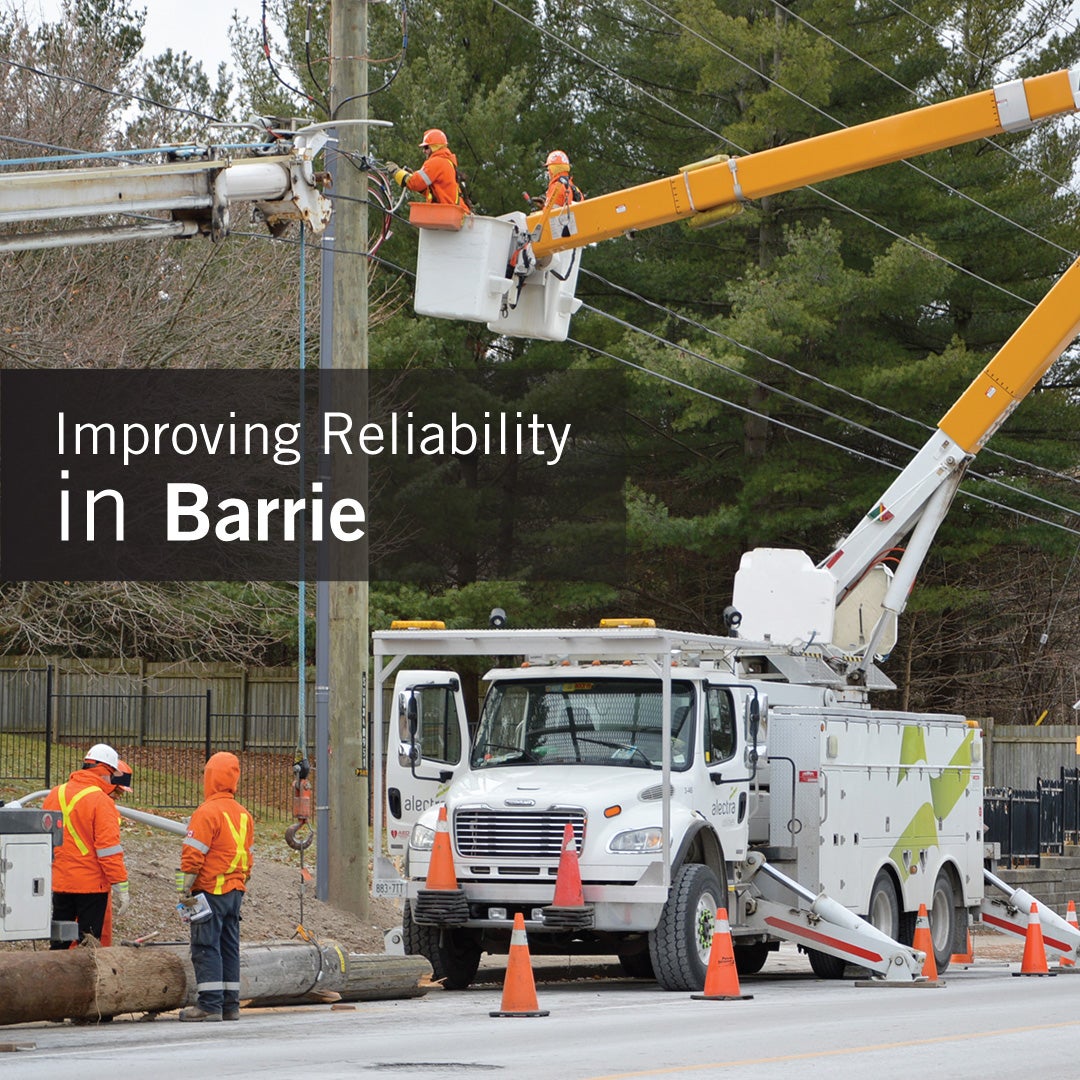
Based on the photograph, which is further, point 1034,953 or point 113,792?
point 1034,953

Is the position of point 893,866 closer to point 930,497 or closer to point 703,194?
point 930,497

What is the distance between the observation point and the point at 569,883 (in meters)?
15.5

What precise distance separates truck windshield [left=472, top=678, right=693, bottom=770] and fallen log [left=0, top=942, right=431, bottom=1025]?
7.90 feet

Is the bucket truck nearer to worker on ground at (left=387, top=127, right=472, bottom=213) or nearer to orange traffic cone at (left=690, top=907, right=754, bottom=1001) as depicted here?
worker on ground at (left=387, top=127, right=472, bottom=213)

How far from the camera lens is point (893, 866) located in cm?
1944

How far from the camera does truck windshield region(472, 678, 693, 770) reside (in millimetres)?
16938

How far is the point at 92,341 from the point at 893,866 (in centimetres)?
1017

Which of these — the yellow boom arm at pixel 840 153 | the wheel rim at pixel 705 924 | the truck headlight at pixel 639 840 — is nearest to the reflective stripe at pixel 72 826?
the truck headlight at pixel 639 840

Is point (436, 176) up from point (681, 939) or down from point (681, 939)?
up

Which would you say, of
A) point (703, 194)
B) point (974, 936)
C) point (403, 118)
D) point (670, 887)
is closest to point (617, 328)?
point (403, 118)

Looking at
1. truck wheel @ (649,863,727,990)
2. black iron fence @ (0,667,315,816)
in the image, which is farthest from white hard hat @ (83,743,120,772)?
black iron fence @ (0,667,315,816)

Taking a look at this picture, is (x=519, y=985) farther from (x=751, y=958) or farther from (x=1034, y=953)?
(x=1034, y=953)

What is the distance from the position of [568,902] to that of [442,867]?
3.95 ft

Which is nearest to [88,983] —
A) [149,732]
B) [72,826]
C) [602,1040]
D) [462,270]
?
[72,826]
